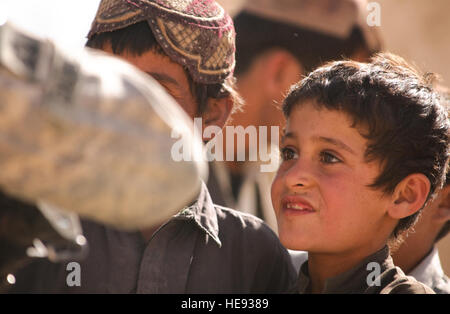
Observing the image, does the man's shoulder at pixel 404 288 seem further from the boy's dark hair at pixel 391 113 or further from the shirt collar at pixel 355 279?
the boy's dark hair at pixel 391 113

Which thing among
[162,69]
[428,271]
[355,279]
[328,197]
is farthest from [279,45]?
[355,279]

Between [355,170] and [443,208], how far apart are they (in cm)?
81

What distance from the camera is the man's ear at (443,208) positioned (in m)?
2.44

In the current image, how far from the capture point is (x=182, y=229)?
183 centimetres

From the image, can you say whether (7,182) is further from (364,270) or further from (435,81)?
(435,81)

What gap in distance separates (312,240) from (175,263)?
42cm

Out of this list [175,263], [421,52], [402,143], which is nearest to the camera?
[175,263]

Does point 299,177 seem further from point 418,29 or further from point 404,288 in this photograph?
point 418,29

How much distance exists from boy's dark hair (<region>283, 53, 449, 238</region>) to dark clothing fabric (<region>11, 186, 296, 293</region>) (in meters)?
0.42

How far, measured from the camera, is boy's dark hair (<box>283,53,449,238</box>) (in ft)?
6.16

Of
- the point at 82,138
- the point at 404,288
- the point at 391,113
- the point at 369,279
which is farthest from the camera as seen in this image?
the point at 391,113

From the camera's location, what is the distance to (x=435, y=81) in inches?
94.0
